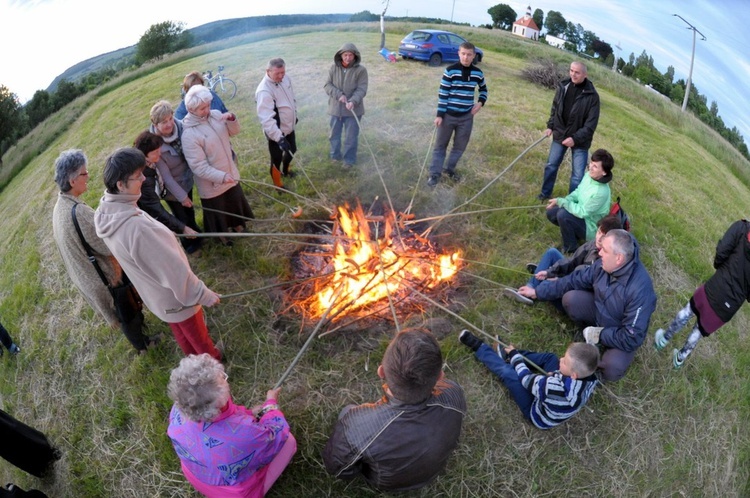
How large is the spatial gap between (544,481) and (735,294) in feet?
7.88

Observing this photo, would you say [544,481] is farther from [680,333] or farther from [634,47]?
[634,47]

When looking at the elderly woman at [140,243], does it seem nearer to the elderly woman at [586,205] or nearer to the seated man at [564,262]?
the seated man at [564,262]

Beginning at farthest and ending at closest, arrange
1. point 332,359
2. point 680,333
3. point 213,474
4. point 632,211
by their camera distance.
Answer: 1. point 632,211
2. point 680,333
3. point 332,359
4. point 213,474

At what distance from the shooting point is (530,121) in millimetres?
8445

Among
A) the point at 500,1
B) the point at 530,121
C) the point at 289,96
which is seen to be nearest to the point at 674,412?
the point at 289,96

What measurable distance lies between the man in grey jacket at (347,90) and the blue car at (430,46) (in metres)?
7.60

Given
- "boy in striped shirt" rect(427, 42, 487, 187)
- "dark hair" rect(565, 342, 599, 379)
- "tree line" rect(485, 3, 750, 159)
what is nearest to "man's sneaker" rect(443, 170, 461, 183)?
"boy in striped shirt" rect(427, 42, 487, 187)

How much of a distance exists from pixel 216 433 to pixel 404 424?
1.03 metres

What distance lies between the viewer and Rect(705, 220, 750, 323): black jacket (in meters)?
3.46

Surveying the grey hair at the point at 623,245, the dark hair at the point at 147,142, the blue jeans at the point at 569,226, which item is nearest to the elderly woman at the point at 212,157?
the dark hair at the point at 147,142

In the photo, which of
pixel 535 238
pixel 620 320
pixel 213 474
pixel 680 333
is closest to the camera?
pixel 213 474

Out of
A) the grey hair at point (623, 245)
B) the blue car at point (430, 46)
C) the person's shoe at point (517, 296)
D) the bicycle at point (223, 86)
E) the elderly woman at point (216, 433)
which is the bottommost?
the blue car at point (430, 46)

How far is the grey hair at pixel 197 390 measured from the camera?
2.03 meters

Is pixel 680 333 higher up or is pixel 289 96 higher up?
pixel 289 96
